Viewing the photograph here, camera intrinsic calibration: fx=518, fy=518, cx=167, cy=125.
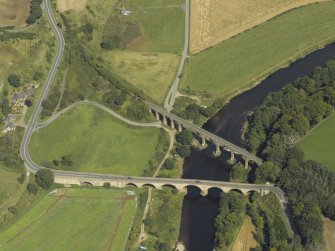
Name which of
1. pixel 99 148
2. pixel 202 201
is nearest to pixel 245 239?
pixel 202 201

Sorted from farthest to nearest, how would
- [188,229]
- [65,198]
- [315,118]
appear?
[315,118] < [65,198] < [188,229]

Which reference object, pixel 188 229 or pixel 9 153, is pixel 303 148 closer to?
pixel 188 229

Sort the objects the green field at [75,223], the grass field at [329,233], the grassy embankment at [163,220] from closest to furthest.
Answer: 1. the grass field at [329,233]
2. the grassy embankment at [163,220]
3. the green field at [75,223]

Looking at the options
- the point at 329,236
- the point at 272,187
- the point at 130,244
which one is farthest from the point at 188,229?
the point at 329,236

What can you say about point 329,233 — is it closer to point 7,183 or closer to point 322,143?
point 322,143

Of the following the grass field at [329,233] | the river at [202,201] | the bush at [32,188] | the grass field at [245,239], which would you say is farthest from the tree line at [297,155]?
the bush at [32,188]

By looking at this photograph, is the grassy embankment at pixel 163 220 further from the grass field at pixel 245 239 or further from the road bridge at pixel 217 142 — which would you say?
the road bridge at pixel 217 142

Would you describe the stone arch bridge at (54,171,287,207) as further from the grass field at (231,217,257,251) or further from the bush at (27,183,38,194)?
the grass field at (231,217,257,251)
